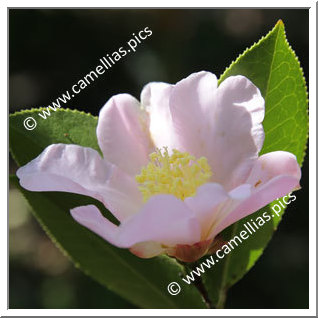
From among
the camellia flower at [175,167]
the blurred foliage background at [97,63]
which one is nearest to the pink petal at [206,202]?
the camellia flower at [175,167]

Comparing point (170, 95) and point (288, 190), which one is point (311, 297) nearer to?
point (288, 190)

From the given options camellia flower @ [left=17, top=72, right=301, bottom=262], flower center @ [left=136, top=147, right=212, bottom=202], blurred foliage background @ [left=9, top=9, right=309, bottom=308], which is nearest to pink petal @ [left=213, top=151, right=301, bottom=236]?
camellia flower @ [left=17, top=72, right=301, bottom=262]

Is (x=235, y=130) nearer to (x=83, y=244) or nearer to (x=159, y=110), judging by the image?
(x=159, y=110)

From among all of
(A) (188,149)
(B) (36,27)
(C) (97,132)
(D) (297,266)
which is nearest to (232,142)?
(A) (188,149)

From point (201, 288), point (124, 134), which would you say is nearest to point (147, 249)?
point (201, 288)

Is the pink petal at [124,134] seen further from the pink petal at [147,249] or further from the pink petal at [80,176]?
the pink petal at [147,249]

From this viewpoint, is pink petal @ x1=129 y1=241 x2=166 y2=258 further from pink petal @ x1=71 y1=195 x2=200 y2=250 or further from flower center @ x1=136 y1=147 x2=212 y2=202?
flower center @ x1=136 y1=147 x2=212 y2=202
